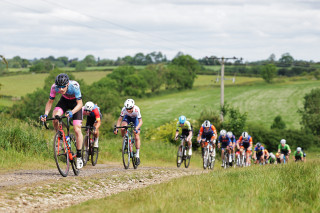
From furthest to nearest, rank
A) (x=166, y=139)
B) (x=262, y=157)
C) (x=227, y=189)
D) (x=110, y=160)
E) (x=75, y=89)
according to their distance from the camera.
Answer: (x=166, y=139)
(x=262, y=157)
(x=110, y=160)
(x=75, y=89)
(x=227, y=189)

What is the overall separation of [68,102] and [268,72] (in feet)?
362

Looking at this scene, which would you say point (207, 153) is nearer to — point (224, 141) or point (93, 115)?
point (224, 141)

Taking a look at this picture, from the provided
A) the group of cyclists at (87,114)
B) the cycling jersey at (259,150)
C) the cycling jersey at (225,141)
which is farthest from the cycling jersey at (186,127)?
the cycling jersey at (259,150)

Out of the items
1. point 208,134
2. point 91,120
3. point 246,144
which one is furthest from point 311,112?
point 91,120

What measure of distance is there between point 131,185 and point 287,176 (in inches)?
134

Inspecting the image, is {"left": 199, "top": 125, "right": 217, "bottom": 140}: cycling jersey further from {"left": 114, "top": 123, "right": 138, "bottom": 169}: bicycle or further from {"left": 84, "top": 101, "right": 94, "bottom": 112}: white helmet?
{"left": 84, "top": 101, "right": 94, "bottom": 112}: white helmet

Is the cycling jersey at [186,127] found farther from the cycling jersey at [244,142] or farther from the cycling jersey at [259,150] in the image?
the cycling jersey at [259,150]

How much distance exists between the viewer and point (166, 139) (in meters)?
39.7

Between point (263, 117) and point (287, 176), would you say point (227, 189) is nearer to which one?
point (287, 176)

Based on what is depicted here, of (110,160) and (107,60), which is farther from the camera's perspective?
(107,60)

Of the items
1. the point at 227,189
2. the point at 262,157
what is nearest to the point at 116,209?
the point at 227,189

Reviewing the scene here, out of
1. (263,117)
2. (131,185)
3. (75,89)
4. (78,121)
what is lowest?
(263,117)

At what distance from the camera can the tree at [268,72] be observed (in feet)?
373

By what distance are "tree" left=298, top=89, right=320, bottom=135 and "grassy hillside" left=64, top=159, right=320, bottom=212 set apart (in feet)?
238
